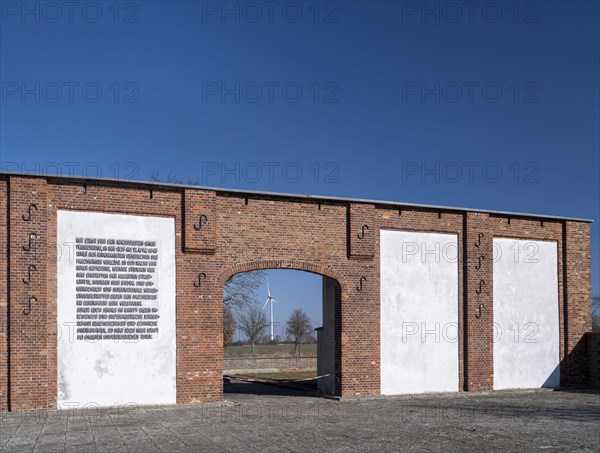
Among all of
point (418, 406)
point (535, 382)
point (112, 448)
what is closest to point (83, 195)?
point (112, 448)

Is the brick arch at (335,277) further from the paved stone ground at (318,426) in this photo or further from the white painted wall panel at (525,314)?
the white painted wall panel at (525,314)

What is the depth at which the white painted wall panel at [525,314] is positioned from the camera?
21609 millimetres

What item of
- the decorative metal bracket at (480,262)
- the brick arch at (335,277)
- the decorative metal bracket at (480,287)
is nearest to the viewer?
the brick arch at (335,277)

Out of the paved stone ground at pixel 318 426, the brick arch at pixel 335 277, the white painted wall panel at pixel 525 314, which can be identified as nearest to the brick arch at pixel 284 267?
the brick arch at pixel 335 277

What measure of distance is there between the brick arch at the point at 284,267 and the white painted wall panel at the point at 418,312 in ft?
4.64

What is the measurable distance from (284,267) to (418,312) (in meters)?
4.28

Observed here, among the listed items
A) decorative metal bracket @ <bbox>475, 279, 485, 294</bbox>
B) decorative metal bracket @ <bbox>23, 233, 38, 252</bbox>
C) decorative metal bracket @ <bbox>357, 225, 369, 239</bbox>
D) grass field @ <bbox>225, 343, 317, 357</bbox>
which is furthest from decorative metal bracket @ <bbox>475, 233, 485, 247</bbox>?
grass field @ <bbox>225, 343, 317, 357</bbox>

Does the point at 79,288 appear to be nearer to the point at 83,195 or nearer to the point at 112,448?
the point at 83,195

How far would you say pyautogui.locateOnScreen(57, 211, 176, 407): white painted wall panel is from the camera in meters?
16.3

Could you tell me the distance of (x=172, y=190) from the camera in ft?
58.1

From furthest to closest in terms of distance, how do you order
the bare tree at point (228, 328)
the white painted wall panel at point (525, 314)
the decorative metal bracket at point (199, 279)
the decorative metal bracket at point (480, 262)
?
1. the bare tree at point (228, 328)
2. the white painted wall panel at point (525, 314)
3. the decorative metal bracket at point (480, 262)
4. the decorative metal bracket at point (199, 279)

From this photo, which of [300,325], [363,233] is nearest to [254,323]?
[300,325]

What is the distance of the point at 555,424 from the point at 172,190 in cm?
1003

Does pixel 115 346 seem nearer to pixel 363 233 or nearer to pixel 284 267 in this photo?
pixel 284 267
